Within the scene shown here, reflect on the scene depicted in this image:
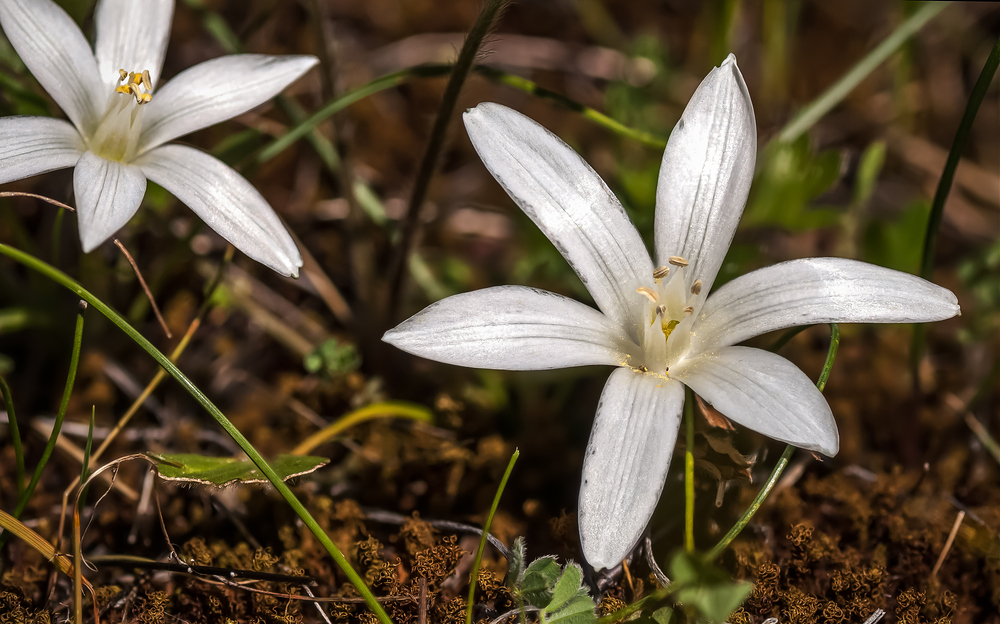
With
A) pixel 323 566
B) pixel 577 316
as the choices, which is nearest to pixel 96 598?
pixel 323 566

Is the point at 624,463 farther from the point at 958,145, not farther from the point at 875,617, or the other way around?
the point at 958,145

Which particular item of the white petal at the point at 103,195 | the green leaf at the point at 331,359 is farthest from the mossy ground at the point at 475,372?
the white petal at the point at 103,195

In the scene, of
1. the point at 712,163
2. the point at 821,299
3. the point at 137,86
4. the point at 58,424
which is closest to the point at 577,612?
the point at 821,299

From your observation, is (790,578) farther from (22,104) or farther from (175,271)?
(22,104)

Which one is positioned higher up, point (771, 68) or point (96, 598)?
point (771, 68)

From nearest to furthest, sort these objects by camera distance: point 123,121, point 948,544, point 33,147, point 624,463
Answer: point 624,463
point 33,147
point 948,544
point 123,121

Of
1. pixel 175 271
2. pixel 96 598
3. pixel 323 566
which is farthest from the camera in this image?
pixel 175 271
